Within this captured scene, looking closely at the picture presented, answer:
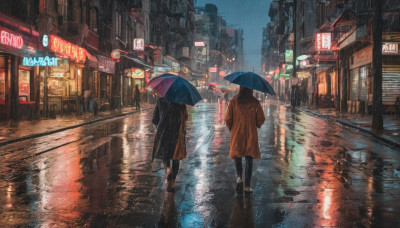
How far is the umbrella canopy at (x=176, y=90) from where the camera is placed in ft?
22.9

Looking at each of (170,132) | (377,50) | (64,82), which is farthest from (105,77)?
(170,132)

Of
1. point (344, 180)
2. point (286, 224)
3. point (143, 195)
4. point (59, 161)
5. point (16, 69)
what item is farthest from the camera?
point (16, 69)

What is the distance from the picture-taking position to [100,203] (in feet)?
21.4

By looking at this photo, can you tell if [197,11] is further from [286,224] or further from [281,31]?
[286,224]

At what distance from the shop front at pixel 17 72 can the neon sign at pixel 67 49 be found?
1.09 meters

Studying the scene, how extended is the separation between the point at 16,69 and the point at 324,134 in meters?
15.5

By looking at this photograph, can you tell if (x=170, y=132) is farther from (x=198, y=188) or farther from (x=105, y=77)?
(x=105, y=77)

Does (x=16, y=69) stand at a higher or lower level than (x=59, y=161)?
higher

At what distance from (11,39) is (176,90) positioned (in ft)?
50.7

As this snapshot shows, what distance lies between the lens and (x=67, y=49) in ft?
85.0

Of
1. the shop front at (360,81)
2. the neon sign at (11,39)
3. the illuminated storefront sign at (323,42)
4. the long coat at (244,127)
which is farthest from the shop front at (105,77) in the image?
the long coat at (244,127)

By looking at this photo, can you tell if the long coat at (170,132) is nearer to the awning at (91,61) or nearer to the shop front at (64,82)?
the shop front at (64,82)

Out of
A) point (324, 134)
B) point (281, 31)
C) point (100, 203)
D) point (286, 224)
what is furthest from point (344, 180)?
point (281, 31)

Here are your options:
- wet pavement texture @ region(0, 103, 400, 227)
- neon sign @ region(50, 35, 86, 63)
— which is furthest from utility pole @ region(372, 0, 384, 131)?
neon sign @ region(50, 35, 86, 63)
